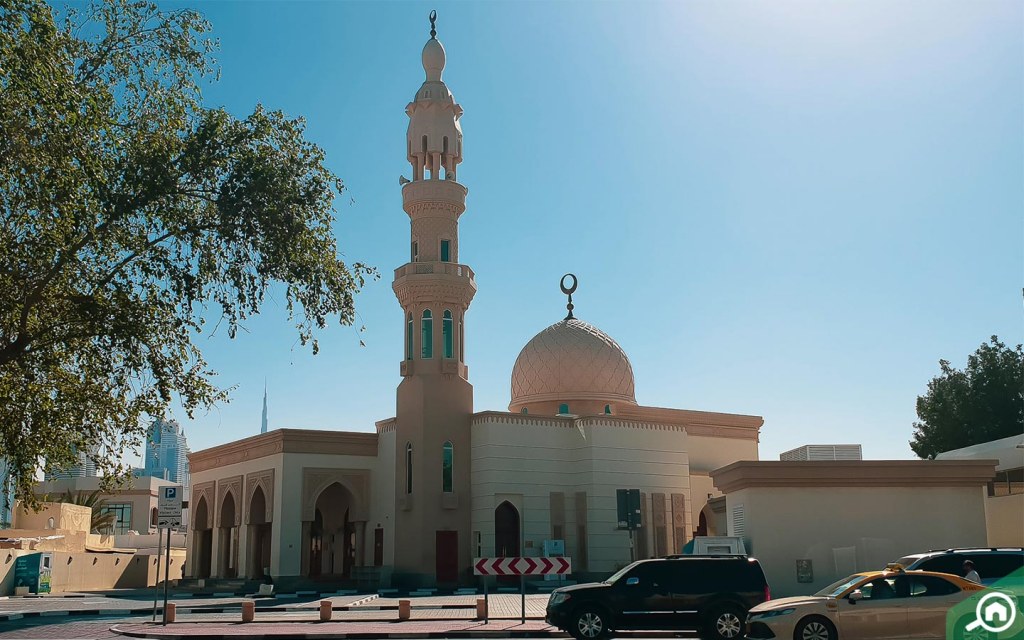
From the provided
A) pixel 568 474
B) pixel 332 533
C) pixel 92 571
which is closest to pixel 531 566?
pixel 568 474

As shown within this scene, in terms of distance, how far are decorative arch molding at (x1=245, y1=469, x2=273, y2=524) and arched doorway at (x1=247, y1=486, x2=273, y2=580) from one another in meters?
0.09

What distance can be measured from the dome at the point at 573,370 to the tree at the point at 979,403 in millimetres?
20209

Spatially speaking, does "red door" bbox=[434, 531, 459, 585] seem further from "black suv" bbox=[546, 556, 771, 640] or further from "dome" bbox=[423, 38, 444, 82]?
"black suv" bbox=[546, 556, 771, 640]

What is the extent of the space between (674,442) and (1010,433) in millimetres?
22754

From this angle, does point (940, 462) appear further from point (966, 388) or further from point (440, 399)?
point (966, 388)

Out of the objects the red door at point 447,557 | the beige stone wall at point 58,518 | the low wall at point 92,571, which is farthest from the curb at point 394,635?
the beige stone wall at point 58,518

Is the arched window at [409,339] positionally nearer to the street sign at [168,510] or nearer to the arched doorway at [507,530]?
the arched doorway at [507,530]

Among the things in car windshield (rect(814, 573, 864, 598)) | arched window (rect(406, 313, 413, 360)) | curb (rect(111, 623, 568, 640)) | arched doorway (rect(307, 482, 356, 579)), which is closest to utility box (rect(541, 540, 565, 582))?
arched window (rect(406, 313, 413, 360))

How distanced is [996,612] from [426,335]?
2721 cm

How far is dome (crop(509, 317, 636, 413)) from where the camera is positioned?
43.3m

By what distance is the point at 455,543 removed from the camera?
3662 cm

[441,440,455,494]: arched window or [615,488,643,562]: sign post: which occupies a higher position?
[441,440,455,494]: arched window

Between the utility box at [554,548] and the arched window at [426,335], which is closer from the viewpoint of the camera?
the utility box at [554,548]

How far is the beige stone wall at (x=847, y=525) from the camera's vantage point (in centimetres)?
2519
